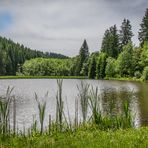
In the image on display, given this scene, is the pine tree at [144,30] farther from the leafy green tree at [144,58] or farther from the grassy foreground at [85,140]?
the grassy foreground at [85,140]

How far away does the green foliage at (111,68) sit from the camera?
138m

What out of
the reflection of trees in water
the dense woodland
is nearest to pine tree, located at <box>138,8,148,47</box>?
the dense woodland

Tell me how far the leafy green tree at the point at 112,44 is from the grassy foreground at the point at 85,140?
469 feet

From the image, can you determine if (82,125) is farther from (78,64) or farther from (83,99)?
(78,64)

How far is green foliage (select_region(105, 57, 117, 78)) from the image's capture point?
138250 millimetres

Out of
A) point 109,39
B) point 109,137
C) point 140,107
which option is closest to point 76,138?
point 109,137

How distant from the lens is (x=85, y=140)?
14625 millimetres

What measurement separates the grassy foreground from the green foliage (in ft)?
396

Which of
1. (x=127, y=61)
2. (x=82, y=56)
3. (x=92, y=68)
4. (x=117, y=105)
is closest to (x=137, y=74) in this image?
(x=127, y=61)

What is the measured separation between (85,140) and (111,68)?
415 feet

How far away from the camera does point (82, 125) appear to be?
763 inches

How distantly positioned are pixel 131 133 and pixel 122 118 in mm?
2989

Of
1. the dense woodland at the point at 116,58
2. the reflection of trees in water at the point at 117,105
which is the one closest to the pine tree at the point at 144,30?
the dense woodland at the point at 116,58

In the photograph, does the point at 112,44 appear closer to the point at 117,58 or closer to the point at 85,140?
the point at 117,58
